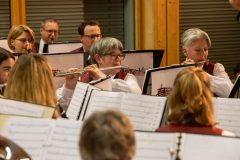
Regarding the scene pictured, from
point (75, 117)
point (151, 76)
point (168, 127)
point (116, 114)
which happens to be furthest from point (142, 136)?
Result: point (151, 76)

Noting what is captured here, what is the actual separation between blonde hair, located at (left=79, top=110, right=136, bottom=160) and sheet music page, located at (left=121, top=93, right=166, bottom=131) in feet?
5.83

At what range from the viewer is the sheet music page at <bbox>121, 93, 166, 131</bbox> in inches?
148

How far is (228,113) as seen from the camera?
3771 mm

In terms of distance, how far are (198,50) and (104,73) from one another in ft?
2.91

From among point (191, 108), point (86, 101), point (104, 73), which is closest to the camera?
point (191, 108)

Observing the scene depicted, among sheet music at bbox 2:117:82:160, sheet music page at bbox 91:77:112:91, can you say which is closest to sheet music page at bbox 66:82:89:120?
sheet music page at bbox 91:77:112:91

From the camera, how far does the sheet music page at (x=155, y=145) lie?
2.72 meters

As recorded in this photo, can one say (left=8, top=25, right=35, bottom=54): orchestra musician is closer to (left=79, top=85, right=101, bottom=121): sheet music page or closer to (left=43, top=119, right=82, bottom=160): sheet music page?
(left=79, top=85, right=101, bottom=121): sheet music page

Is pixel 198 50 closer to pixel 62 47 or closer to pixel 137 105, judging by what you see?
pixel 137 105

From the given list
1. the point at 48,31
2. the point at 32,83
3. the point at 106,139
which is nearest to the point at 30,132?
the point at 32,83

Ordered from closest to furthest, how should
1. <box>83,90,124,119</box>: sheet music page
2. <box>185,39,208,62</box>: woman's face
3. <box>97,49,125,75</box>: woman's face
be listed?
<box>83,90,124,119</box>: sheet music page, <box>97,49,125,75</box>: woman's face, <box>185,39,208,62</box>: woman's face

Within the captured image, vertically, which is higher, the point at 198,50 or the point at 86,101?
the point at 198,50

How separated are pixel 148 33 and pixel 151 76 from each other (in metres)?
3.91

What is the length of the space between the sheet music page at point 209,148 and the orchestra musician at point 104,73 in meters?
2.17
